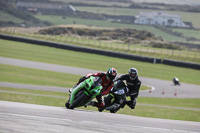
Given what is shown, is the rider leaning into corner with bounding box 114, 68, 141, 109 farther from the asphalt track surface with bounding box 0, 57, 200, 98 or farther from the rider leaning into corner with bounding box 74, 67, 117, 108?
the asphalt track surface with bounding box 0, 57, 200, 98

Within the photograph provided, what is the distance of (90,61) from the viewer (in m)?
48.1

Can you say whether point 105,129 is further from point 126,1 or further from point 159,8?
point 126,1

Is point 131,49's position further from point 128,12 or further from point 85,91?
point 128,12

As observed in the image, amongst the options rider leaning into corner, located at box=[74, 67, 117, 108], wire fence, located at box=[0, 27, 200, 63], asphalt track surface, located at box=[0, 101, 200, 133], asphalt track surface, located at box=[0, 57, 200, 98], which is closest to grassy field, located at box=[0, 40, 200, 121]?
asphalt track surface, located at box=[0, 57, 200, 98]

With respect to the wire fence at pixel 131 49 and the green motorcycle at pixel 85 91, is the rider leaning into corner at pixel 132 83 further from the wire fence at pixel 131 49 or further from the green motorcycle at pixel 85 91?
the wire fence at pixel 131 49

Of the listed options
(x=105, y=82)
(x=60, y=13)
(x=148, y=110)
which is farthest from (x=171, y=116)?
(x=60, y=13)

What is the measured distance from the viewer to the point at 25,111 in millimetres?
9727

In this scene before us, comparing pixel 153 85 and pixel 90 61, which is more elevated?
pixel 153 85

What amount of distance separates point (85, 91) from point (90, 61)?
3627cm

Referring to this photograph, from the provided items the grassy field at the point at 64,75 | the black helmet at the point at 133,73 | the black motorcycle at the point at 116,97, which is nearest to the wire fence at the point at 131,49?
the grassy field at the point at 64,75

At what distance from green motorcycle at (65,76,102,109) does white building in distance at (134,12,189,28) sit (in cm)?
12818

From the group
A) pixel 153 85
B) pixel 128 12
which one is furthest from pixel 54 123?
pixel 128 12

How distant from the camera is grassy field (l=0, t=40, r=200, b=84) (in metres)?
43.2

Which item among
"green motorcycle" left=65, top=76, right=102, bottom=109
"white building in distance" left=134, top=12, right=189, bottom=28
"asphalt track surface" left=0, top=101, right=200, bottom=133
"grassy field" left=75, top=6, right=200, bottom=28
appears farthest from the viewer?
"grassy field" left=75, top=6, right=200, bottom=28
